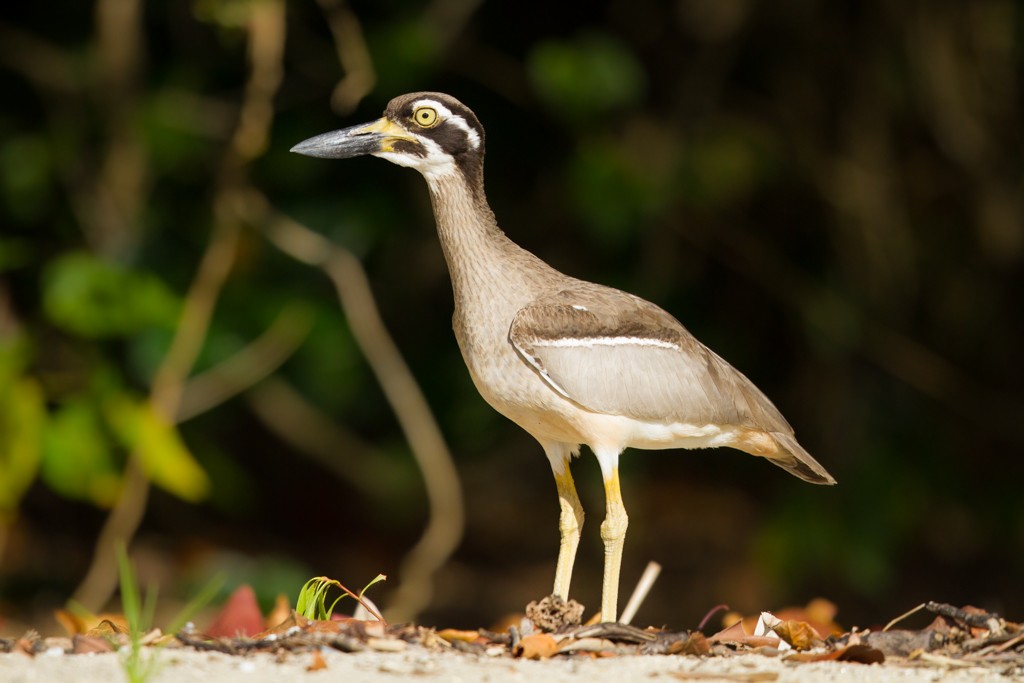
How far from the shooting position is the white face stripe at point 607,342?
14.1 ft

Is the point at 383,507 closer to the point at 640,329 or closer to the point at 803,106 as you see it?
the point at 803,106

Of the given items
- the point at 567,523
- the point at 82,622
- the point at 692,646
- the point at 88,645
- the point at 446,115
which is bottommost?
the point at 82,622

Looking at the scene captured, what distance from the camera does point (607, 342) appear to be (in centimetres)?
450

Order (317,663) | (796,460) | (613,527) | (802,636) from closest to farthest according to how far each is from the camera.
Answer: (317,663), (802,636), (613,527), (796,460)

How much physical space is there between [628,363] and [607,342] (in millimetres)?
98

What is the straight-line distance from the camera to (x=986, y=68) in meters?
8.68

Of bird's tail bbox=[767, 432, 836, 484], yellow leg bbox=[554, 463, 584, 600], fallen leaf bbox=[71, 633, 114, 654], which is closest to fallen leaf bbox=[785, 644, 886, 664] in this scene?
yellow leg bbox=[554, 463, 584, 600]

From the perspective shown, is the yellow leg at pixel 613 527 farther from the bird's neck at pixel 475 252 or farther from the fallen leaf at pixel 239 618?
the fallen leaf at pixel 239 618

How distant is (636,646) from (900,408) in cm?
530

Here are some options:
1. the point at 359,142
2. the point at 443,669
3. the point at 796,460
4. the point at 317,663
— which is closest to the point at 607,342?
the point at 796,460

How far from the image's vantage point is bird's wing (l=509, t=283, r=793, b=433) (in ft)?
14.1

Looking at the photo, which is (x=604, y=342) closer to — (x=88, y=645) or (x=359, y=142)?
(x=359, y=142)

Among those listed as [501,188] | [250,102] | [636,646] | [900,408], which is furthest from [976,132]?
[636,646]

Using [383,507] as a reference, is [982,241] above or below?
above
